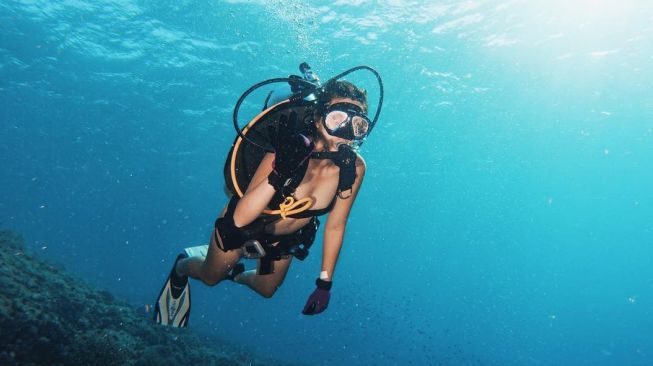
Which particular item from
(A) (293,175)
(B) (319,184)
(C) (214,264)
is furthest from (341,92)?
(C) (214,264)

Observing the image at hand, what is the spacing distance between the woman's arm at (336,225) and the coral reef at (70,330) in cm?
665

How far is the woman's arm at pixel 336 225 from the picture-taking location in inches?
188

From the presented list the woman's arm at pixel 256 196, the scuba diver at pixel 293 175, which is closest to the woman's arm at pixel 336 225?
the scuba diver at pixel 293 175

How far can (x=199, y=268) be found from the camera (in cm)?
540

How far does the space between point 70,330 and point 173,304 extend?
186 inches

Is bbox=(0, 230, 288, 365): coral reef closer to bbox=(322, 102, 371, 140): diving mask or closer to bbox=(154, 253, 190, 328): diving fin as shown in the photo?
bbox=(154, 253, 190, 328): diving fin

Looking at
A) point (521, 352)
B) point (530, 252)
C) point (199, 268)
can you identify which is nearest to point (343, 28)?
point (199, 268)

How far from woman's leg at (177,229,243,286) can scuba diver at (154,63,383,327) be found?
0.05 ft

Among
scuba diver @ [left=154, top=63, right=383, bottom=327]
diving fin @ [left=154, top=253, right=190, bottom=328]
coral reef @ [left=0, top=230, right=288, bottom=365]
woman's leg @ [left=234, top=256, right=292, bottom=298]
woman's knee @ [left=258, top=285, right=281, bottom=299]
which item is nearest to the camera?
scuba diver @ [left=154, top=63, right=383, bottom=327]

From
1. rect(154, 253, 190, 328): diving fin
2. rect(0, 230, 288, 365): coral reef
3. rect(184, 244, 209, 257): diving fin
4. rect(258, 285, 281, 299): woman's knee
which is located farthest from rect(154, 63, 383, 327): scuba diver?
rect(0, 230, 288, 365): coral reef

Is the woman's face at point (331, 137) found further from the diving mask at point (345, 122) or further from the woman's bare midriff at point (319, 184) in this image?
the woman's bare midriff at point (319, 184)

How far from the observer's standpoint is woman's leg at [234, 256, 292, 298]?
17.9 ft

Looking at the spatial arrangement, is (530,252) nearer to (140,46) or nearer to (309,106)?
(140,46)

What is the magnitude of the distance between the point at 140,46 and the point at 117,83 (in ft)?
24.6
